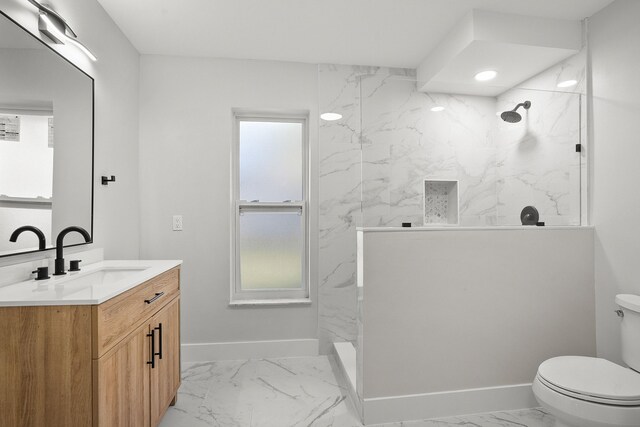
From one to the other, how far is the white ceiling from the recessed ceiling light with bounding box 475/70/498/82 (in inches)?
15.4

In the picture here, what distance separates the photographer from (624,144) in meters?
1.99

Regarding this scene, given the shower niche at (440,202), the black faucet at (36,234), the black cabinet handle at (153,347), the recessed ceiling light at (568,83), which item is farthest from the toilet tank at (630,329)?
the black faucet at (36,234)

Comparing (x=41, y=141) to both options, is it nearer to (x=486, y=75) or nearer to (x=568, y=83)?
(x=486, y=75)

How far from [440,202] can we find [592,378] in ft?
3.56

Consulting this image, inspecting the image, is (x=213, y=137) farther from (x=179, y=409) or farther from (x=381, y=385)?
(x=381, y=385)

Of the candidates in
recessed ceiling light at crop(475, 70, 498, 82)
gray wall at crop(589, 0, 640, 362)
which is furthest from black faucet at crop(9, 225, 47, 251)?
gray wall at crop(589, 0, 640, 362)

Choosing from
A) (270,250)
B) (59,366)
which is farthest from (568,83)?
(59,366)

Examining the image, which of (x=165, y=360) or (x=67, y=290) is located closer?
(x=67, y=290)

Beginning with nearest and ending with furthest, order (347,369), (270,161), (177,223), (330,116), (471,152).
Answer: (471,152) → (347,369) → (177,223) → (330,116) → (270,161)

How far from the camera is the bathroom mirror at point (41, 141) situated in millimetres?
1346

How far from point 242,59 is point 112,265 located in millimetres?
1847

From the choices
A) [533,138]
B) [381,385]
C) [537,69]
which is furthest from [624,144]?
[381,385]

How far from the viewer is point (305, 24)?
2279mm

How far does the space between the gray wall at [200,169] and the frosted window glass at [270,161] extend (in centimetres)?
19
